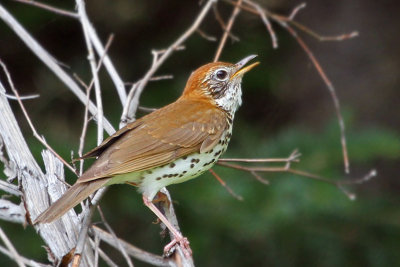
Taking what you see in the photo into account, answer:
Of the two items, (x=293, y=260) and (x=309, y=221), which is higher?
(x=309, y=221)

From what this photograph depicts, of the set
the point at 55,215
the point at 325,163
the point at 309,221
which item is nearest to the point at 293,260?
→ the point at 309,221

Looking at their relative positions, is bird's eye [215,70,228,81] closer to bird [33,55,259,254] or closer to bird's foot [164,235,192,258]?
bird [33,55,259,254]

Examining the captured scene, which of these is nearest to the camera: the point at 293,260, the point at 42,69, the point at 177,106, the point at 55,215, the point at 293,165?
the point at 55,215

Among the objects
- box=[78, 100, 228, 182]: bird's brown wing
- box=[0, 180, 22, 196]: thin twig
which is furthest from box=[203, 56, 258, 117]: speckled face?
box=[0, 180, 22, 196]: thin twig

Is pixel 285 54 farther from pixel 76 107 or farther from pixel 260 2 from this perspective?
pixel 76 107

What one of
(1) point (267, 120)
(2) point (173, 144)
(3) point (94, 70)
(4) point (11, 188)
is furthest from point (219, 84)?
(1) point (267, 120)

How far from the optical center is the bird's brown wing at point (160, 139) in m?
3.67

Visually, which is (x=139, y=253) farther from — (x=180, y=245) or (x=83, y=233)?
(x=180, y=245)

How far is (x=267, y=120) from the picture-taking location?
725cm

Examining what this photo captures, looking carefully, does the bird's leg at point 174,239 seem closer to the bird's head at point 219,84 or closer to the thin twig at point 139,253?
the thin twig at point 139,253

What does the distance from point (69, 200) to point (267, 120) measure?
4.33m

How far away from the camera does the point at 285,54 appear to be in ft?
23.5

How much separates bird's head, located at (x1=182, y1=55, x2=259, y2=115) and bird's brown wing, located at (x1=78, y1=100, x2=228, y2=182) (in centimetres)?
12

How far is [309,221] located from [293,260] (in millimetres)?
598
